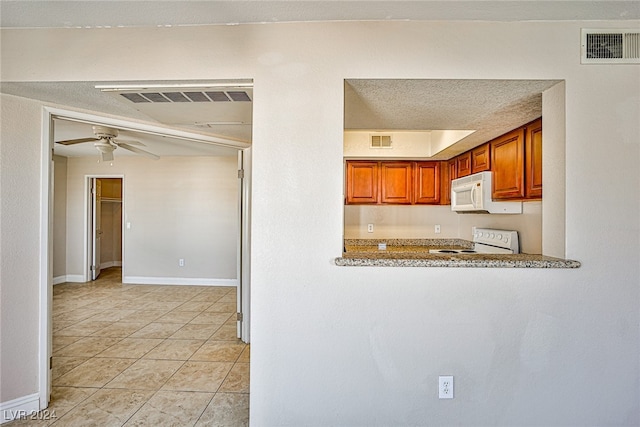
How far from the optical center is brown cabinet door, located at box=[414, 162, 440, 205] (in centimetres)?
422

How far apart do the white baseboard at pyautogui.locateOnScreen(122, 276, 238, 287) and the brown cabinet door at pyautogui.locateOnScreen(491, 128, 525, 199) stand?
4467mm

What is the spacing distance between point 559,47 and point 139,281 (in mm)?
6473

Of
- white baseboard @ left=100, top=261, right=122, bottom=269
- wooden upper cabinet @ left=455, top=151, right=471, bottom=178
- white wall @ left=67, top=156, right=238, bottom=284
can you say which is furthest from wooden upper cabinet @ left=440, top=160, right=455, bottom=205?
white baseboard @ left=100, top=261, right=122, bottom=269

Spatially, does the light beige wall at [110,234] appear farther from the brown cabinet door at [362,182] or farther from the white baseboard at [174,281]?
the brown cabinet door at [362,182]

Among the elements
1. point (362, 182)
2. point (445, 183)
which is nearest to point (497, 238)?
point (445, 183)

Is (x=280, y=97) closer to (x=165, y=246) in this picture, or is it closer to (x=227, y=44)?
(x=227, y=44)

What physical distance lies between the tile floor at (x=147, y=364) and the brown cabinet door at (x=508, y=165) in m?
2.64

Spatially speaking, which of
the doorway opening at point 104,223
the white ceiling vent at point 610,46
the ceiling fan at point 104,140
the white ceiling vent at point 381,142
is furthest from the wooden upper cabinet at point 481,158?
the doorway opening at point 104,223

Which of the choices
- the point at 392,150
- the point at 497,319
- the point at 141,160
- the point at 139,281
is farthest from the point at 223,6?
the point at 139,281

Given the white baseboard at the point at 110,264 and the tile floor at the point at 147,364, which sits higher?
the white baseboard at the point at 110,264

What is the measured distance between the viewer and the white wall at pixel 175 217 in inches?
230

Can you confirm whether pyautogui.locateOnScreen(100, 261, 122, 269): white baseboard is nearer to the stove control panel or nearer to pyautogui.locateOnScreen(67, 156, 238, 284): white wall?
pyautogui.locateOnScreen(67, 156, 238, 284): white wall

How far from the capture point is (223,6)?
171 centimetres

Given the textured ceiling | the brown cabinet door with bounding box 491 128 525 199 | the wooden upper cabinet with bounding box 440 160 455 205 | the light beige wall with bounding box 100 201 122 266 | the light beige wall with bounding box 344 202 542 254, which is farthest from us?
the light beige wall with bounding box 100 201 122 266
